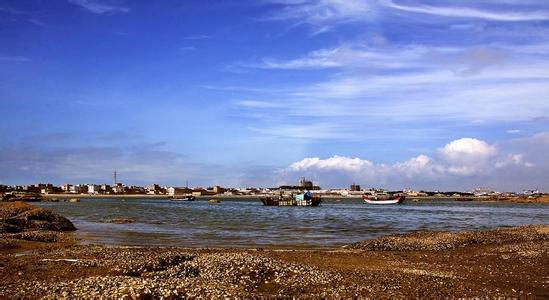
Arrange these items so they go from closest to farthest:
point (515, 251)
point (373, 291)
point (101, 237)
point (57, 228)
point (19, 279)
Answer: point (373, 291) < point (19, 279) < point (515, 251) < point (101, 237) < point (57, 228)

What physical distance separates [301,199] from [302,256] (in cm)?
10294

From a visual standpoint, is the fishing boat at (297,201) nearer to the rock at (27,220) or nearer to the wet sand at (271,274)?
the rock at (27,220)

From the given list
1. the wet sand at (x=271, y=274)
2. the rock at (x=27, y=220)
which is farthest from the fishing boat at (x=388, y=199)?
the wet sand at (x=271, y=274)

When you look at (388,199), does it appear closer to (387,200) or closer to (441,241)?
(387,200)

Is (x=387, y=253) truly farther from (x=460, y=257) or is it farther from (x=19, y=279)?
(x=19, y=279)

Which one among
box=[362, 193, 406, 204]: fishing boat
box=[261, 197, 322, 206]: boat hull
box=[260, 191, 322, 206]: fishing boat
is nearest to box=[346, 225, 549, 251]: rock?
box=[261, 197, 322, 206]: boat hull

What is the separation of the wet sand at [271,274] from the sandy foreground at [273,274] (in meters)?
0.03

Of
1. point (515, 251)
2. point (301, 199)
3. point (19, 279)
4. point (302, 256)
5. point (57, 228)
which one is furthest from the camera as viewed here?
point (301, 199)

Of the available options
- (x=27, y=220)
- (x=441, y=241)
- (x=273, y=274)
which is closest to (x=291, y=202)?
(x=27, y=220)

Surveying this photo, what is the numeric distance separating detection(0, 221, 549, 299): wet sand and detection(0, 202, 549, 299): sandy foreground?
31 mm

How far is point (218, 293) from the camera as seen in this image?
1435cm

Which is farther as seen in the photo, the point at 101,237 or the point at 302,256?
the point at 101,237

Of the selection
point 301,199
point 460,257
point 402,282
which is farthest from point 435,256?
point 301,199

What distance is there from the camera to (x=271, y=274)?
1806 cm
